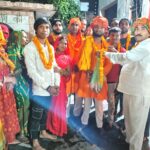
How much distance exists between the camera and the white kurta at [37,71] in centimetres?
414

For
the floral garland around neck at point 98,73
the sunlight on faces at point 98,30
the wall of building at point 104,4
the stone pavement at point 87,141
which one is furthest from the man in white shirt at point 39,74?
the wall of building at point 104,4

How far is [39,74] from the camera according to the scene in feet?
13.9

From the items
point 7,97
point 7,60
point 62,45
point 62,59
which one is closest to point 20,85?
point 7,97

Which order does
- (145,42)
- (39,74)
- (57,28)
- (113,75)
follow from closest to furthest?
(145,42) < (39,74) < (113,75) < (57,28)

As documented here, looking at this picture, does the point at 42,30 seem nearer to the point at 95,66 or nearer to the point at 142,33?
the point at 95,66

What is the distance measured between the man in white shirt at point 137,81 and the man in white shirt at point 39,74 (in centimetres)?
87

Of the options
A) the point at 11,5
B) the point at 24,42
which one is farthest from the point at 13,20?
the point at 24,42

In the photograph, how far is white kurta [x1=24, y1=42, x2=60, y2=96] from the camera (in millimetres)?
4137

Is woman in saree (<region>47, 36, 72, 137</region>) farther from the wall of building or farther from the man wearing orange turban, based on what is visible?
the wall of building

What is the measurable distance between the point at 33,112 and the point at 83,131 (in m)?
1.36

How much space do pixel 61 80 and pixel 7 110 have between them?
3.73ft

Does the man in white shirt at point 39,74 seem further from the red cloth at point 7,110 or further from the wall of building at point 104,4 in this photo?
the wall of building at point 104,4

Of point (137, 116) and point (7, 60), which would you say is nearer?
point (7, 60)

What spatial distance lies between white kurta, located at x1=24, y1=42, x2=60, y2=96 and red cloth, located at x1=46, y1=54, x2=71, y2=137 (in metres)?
0.57
